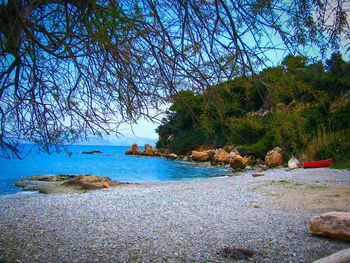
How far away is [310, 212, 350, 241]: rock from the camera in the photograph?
14.8 ft

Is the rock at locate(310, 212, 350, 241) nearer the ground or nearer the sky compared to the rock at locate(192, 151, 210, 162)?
nearer the ground

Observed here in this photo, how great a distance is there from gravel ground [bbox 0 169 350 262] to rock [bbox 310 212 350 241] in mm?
108

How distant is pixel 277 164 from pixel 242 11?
21.6 m

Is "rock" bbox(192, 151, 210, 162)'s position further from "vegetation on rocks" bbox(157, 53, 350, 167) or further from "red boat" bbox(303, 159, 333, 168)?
"vegetation on rocks" bbox(157, 53, 350, 167)

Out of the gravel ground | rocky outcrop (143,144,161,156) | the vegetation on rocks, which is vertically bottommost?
the gravel ground

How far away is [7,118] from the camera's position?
11.9 ft

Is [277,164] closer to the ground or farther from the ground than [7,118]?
closer to the ground

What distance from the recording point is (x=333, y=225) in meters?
4.58

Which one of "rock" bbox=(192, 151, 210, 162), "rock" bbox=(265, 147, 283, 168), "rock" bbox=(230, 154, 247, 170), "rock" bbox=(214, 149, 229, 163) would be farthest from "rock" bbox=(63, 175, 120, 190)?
"rock" bbox=(192, 151, 210, 162)

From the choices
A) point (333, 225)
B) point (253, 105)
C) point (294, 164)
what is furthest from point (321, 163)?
point (253, 105)

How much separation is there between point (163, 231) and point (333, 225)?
97.8 inches

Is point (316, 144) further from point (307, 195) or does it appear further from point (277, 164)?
point (307, 195)

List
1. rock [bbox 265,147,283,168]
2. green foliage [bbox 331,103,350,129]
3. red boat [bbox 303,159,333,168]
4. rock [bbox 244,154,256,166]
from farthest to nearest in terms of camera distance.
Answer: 1. rock [bbox 244,154,256,166]
2. rock [bbox 265,147,283,168]
3. green foliage [bbox 331,103,350,129]
4. red boat [bbox 303,159,333,168]

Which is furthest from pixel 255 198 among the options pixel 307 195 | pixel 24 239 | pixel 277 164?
pixel 277 164
